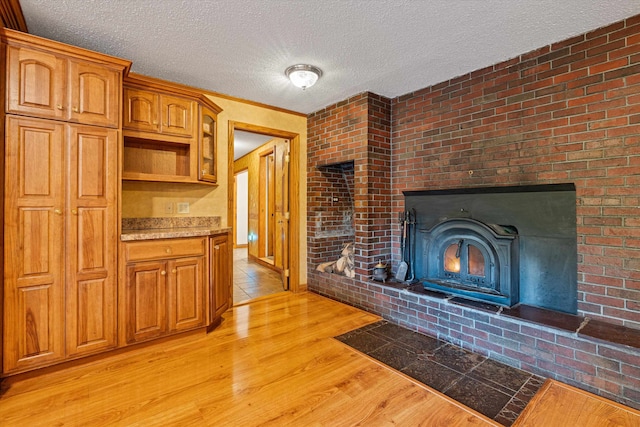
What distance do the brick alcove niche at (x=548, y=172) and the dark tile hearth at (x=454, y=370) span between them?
14cm

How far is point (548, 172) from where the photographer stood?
90.9 inches

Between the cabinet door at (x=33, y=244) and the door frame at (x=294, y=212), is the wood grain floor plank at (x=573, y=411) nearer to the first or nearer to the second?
the door frame at (x=294, y=212)

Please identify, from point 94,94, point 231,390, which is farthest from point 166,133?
point 231,390

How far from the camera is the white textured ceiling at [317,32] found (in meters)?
1.87

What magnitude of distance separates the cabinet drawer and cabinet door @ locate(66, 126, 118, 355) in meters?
0.13

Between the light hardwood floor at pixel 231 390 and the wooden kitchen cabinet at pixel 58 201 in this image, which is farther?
the wooden kitchen cabinet at pixel 58 201

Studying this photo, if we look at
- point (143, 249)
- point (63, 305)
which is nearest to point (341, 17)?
point (143, 249)

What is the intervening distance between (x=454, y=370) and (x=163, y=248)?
2382 mm

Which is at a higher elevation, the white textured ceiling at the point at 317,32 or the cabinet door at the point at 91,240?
the white textured ceiling at the point at 317,32

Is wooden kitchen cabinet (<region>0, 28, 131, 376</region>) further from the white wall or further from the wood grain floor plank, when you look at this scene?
the white wall

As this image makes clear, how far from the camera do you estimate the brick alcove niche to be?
1928 millimetres

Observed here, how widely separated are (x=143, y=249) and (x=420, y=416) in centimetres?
221

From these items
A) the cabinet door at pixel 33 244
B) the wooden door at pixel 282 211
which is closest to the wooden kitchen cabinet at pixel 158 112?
the cabinet door at pixel 33 244

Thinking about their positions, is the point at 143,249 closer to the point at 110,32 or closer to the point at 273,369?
the point at 273,369
